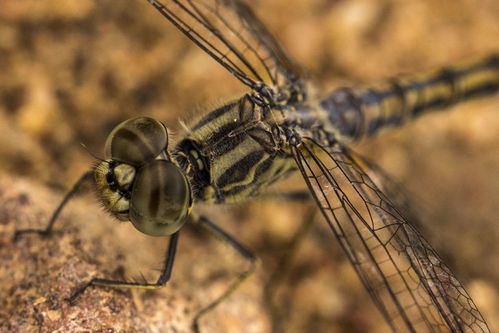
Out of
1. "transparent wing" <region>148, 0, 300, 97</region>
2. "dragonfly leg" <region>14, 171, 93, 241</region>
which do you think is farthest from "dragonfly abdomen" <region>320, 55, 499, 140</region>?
"dragonfly leg" <region>14, 171, 93, 241</region>

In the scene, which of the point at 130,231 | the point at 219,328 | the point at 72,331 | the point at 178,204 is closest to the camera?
the point at 72,331

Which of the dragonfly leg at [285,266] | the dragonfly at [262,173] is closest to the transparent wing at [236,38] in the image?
the dragonfly at [262,173]

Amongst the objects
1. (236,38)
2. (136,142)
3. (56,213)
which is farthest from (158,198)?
(236,38)

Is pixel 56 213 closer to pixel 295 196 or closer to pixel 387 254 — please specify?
pixel 295 196

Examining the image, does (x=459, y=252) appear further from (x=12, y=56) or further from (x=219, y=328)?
(x=12, y=56)

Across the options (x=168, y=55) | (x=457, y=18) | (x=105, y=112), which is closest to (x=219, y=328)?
(x=105, y=112)

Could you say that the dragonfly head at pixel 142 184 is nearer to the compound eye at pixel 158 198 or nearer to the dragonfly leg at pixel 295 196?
the compound eye at pixel 158 198

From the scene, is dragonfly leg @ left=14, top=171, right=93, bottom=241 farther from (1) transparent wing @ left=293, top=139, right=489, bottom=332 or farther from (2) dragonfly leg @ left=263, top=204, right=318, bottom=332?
(2) dragonfly leg @ left=263, top=204, right=318, bottom=332
